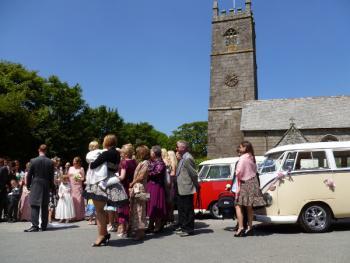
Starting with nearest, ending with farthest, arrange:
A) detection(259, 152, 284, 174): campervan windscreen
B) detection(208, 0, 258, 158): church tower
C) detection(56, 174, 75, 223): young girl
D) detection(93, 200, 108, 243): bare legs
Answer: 1. detection(93, 200, 108, 243): bare legs
2. detection(259, 152, 284, 174): campervan windscreen
3. detection(56, 174, 75, 223): young girl
4. detection(208, 0, 258, 158): church tower

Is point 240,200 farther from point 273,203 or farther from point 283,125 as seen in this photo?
point 283,125

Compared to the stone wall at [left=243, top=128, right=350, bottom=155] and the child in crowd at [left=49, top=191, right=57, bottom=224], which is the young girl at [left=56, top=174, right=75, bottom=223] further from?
the stone wall at [left=243, top=128, right=350, bottom=155]

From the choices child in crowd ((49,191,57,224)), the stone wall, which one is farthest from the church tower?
child in crowd ((49,191,57,224))

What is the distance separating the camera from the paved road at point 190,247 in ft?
17.1

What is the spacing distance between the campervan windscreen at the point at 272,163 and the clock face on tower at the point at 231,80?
27.1m

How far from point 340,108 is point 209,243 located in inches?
1119

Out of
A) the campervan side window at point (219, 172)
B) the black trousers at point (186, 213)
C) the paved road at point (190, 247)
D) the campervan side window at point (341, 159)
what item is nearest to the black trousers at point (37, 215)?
the paved road at point (190, 247)

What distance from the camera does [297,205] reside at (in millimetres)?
7168

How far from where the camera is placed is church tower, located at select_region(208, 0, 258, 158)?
110 feet

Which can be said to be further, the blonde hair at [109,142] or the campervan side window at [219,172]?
the campervan side window at [219,172]

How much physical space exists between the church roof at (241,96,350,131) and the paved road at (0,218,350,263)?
2314cm

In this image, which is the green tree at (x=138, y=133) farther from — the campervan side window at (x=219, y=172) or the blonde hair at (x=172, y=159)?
the blonde hair at (x=172, y=159)

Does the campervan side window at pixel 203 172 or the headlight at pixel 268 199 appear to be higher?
the campervan side window at pixel 203 172

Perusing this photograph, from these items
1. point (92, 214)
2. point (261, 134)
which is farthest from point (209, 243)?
point (261, 134)
